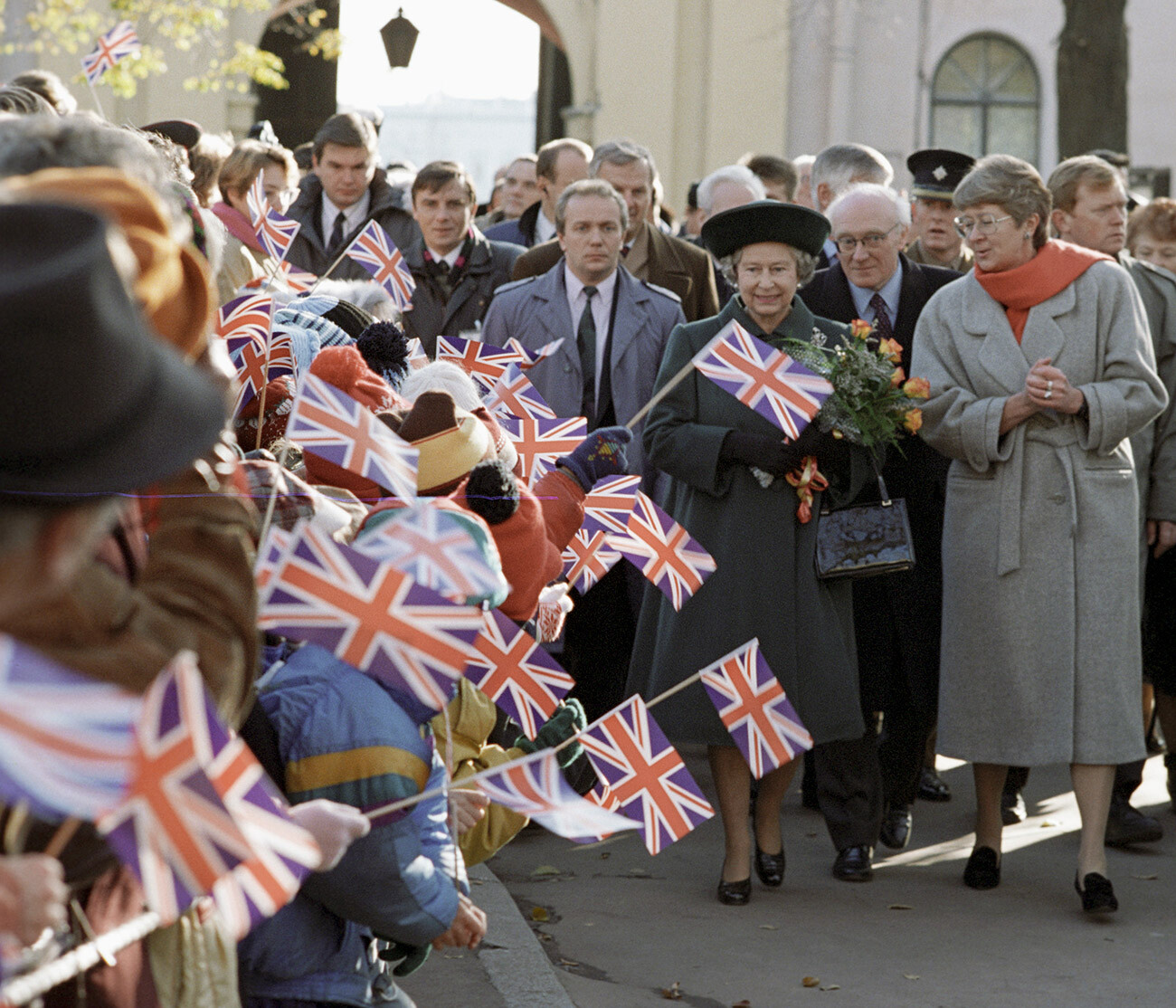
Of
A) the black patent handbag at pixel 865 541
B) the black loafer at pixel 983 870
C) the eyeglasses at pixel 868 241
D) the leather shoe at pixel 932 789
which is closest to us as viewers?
the black patent handbag at pixel 865 541

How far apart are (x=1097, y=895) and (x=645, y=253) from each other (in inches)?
134

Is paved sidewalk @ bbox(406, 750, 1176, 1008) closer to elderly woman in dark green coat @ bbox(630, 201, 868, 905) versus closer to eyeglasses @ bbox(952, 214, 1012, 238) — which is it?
elderly woman in dark green coat @ bbox(630, 201, 868, 905)

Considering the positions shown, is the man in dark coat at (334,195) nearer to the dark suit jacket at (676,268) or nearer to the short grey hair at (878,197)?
the dark suit jacket at (676,268)

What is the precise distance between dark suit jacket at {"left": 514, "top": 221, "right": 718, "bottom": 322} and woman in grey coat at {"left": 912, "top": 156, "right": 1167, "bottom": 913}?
2014mm

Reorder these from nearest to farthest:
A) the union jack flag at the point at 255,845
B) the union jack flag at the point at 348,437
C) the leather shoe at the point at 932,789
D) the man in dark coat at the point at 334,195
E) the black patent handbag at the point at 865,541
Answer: the union jack flag at the point at 255,845
the union jack flag at the point at 348,437
the black patent handbag at the point at 865,541
the leather shoe at the point at 932,789
the man in dark coat at the point at 334,195

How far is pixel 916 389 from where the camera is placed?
5352 millimetres

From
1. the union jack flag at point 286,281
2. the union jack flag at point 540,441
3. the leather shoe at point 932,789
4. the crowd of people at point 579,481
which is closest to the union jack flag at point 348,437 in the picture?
the crowd of people at point 579,481

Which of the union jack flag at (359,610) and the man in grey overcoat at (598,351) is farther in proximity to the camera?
the man in grey overcoat at (598,351)

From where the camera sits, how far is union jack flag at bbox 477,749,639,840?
251 centimetres

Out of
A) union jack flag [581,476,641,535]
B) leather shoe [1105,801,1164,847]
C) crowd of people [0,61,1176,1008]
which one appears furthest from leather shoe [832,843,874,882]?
union jack flag [581,476,641,535]

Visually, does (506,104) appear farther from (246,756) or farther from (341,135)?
(246,756)

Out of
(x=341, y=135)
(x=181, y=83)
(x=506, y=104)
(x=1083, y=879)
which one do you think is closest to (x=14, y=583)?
(x=1083, y=879)

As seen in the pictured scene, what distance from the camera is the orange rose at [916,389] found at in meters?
5.34

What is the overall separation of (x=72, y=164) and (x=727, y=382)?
2719 mm
